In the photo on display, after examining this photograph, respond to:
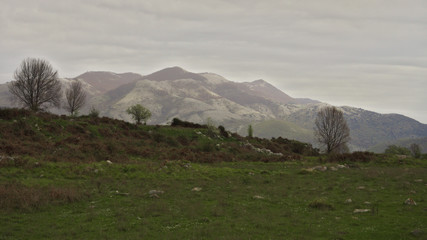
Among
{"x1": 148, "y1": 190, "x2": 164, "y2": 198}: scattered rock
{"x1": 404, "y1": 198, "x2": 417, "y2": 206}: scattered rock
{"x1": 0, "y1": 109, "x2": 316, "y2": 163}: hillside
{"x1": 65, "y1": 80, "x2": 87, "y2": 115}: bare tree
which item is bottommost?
{"x1": 148, "y1": 190, "x2": 164, "y2": 198}: scattered rock

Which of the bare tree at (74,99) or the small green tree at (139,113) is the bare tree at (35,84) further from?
the small green tree at (139,113)

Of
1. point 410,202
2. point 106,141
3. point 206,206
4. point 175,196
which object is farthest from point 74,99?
point 410,202

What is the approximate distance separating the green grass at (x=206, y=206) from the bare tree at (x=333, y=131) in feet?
162

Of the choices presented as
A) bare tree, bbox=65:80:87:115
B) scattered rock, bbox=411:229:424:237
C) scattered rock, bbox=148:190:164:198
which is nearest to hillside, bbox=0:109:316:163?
scattered rock, bbox=148:190:164:198

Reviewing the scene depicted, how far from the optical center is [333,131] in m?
83.2

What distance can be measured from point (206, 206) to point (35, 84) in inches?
2964

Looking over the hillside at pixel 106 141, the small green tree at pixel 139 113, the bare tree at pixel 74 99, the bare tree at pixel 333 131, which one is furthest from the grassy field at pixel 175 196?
the bare tree at pixel 74 99

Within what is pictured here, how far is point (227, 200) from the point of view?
22.2 metres

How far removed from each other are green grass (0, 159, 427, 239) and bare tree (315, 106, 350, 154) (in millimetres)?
49343

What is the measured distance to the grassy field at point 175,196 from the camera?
15.1 m

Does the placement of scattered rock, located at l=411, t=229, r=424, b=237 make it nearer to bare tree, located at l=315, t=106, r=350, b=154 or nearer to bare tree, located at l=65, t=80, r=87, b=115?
bare tree, located at l=315, t=106, r=350, b=154

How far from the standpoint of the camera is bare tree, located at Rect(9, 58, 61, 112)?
7669 cm

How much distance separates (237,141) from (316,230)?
162 feet

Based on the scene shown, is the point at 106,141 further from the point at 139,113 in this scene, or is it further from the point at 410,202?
the point at 139,113
